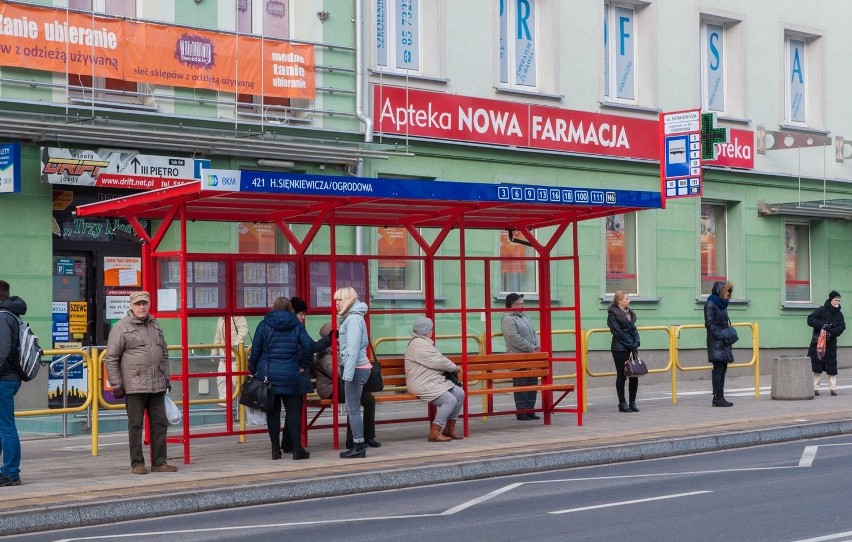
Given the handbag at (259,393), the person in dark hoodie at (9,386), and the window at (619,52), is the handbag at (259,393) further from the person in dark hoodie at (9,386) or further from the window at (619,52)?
the window at (619,52)

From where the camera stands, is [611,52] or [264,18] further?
[611,52]

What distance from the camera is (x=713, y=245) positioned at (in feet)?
91.8

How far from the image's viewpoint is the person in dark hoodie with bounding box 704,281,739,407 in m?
19.3

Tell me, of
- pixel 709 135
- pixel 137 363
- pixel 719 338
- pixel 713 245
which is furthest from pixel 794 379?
pixel 137 363

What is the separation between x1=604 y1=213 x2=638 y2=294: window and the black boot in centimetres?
1253

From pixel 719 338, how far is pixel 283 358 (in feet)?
26.4

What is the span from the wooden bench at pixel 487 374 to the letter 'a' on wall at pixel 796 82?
14.6m

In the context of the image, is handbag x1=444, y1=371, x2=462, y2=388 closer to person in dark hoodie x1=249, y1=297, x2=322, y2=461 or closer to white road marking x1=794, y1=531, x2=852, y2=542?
person in dark hoodie x1=249, y1=297, x2=322, y2=461

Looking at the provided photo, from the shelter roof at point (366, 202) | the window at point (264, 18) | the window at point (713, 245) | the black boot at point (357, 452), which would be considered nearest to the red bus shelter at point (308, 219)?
the shelter roof at point (366, 202)

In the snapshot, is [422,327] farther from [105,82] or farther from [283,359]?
[105,82]

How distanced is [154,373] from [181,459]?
5.35ft

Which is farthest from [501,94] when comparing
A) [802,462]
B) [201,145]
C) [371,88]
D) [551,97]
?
[802,462]

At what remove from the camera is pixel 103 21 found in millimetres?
18844

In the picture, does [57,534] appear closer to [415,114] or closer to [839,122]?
[415,114]
